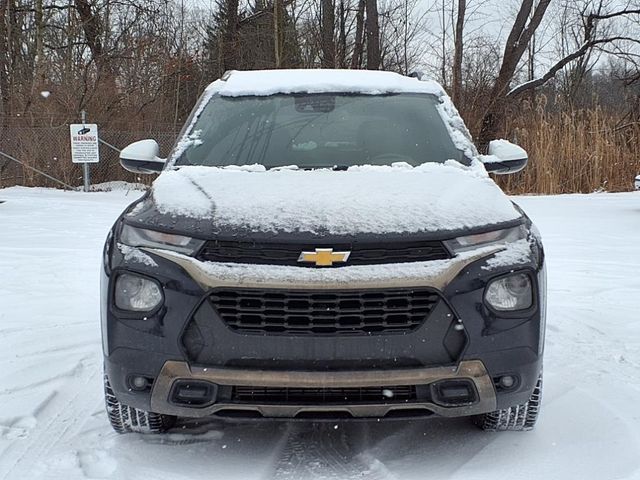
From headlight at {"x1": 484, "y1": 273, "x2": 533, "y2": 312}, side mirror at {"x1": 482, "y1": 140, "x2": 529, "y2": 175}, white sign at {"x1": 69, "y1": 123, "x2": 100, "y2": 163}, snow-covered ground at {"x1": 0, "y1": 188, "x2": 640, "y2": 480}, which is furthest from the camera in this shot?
white sign at {"x1": 69, "y1": 123, "x2": 100, "y2": 163}

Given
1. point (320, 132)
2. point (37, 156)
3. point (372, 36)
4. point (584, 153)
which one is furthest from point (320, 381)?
point (372, 36)

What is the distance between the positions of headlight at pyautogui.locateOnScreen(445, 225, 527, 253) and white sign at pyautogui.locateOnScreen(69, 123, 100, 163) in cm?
1346

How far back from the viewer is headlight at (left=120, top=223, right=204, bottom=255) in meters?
2.20

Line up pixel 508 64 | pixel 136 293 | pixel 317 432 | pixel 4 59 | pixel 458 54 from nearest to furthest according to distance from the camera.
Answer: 1. pixel 136 293
2. pixel 317 432
3. pixel 508 64
4. pixel 458 54
5. pixel 4 59

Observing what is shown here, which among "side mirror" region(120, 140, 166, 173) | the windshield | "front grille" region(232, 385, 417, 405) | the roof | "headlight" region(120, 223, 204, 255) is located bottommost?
"front grille" region(232, 385, 417, 405)

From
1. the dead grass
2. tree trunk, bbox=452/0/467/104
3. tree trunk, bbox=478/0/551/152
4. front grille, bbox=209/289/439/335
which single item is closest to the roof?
front grille, bbox=209/289/439/335

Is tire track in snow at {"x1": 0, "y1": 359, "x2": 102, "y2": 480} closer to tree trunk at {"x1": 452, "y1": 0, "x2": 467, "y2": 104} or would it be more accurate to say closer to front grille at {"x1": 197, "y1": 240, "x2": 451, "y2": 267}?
front grille at {"x1": 197, "y1": 240, "x2": 451, "y2": 267}

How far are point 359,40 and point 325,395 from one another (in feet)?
71.2

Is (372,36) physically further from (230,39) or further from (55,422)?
(55,422)

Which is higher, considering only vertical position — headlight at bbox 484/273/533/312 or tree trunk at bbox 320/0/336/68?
tree trunk at bbox 320/0/336/68

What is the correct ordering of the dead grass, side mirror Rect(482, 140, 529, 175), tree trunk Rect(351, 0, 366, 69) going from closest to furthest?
side mirror Rect(482, 140, 529, 175), the dead grass, tree trunk Rect(351, 0, 366, 69)

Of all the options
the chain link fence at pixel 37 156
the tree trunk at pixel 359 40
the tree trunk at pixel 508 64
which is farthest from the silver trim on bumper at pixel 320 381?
the tree trunk at pixel 359 40

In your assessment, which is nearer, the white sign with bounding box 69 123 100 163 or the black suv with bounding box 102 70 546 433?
the black suv with bounding box 102 70 546 433

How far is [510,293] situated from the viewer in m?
2.23
